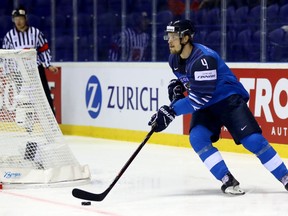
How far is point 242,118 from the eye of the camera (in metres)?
6.25

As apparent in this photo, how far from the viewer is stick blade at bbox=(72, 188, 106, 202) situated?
5.95 m

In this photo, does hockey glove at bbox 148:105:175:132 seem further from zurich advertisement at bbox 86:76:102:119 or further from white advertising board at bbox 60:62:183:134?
zurich advertisement at bbox 86:76:102:119

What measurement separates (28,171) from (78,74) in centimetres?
448

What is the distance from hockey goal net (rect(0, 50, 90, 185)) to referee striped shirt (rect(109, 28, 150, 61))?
3752mm

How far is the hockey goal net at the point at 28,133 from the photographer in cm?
680

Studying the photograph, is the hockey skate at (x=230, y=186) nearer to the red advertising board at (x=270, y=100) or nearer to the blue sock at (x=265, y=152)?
the blue sock at (x=265, y=152)

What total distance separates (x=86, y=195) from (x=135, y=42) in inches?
202

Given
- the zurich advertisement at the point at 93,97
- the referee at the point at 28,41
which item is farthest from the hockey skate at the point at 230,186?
the zurich advertisement at the point at 93,97

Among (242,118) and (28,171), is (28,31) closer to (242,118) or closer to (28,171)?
(28,171)

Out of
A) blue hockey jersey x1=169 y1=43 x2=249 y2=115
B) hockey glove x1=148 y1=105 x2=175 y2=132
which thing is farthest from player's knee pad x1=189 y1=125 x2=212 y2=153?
hockey glove x1=148 y1=105 x2=175 y2=132

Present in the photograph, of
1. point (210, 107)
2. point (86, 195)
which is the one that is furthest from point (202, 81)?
point (86, 195)

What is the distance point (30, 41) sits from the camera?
9711mm

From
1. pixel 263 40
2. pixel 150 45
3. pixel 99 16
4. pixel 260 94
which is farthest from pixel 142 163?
pixel 99 16

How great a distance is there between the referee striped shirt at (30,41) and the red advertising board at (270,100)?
6.88 ft
